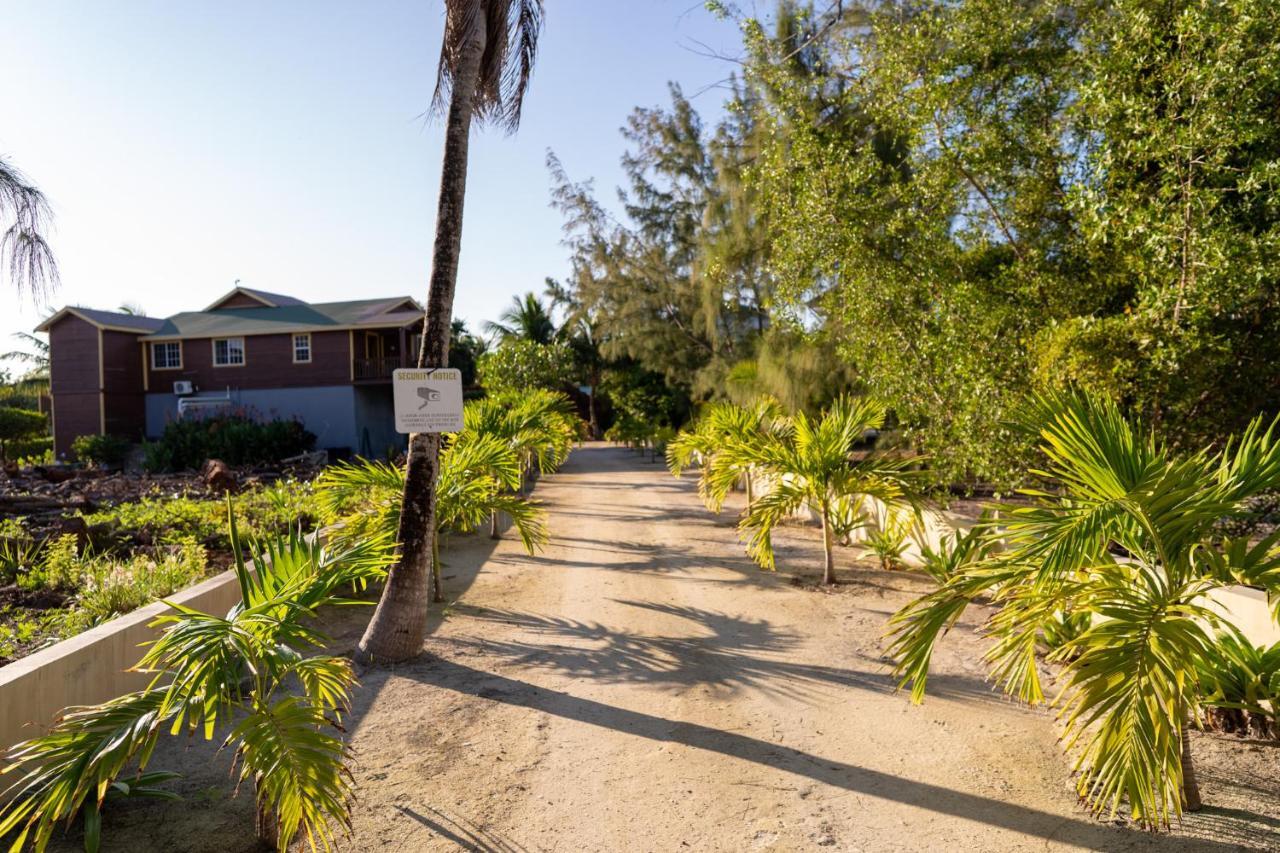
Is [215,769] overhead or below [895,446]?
below

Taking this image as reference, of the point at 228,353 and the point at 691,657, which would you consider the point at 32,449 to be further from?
the point at 691,657

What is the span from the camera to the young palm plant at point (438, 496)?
6.71 m

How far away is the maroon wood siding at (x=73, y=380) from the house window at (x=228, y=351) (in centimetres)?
379

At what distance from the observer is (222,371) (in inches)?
1080

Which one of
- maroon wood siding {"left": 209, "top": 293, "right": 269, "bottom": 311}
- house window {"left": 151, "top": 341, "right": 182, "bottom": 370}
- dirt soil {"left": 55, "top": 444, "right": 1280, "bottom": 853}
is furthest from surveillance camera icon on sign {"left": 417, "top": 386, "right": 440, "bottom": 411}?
maroon wood siding {"left": 209, "top": 293, "right": 269, "bottom": 311}

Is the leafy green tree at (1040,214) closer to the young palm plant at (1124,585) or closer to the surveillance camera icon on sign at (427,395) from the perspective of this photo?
the young palm plant at (1124,585)

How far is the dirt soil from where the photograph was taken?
3.23 m

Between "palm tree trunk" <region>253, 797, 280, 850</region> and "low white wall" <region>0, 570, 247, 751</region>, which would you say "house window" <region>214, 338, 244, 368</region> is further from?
"palm tree trunk" <region>253, 797, 280, 850</region>

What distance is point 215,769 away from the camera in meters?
3.85

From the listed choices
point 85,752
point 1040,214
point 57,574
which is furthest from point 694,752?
point 1040,214

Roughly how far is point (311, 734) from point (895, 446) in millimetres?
9374

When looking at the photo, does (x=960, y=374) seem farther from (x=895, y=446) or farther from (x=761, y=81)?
(x=761, y=81)

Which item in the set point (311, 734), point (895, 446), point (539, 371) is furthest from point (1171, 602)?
point (539, 371)

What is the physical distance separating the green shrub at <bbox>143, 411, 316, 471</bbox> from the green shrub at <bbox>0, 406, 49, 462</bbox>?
25.4 feet
